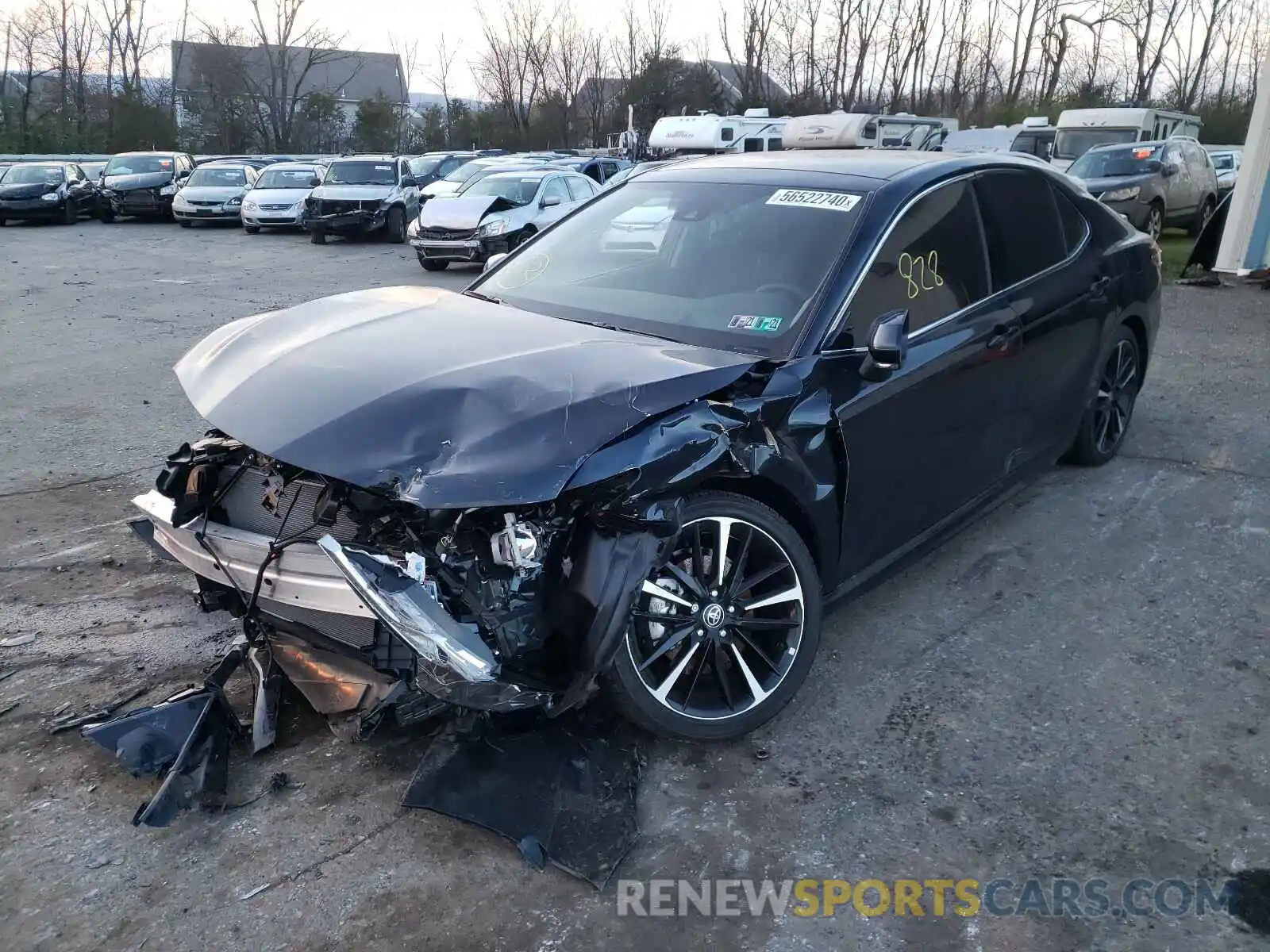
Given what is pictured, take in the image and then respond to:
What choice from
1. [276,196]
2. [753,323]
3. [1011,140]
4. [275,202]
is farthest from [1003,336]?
[1011,140]

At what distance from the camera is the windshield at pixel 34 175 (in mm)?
24531

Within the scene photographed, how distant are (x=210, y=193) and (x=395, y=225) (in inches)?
263

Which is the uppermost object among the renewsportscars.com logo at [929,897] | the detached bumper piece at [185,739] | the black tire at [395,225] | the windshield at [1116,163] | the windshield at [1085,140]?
the windshield at [1085,140]

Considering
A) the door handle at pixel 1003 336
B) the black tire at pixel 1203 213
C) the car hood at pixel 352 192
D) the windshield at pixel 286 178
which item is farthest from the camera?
the windshield at pixel 286 178

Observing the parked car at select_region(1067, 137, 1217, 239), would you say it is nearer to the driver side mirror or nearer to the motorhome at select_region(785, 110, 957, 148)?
the motorhome at select_region(785, 110, 957, 148)

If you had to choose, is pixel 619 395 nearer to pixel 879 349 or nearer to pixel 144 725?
pixel 879 349

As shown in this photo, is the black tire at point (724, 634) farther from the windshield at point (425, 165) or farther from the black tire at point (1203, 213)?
the windshield at point (425, 165)

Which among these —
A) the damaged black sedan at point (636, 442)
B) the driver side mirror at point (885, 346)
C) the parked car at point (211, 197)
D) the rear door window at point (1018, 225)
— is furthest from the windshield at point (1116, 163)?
the parked car at point (211, 197)

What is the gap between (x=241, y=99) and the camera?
48656 mm

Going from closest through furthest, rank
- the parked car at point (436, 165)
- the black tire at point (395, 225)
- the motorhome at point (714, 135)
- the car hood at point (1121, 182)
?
1. the car hood at point (1121, 182)
2. the black tire at point (395, 225)
3. the parked car at point (436, 165)
4. the motorhome at point (714, 135)

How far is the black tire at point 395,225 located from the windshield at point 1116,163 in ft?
41.4

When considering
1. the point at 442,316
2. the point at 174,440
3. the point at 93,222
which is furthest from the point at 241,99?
the point at 442,316

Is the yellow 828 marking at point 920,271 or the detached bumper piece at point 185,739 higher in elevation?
the yellow 828 marking at point 920,271

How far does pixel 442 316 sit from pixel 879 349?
5.17 ft
